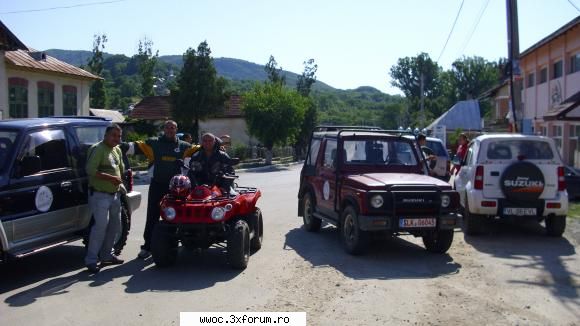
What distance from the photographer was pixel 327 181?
10.5 meters

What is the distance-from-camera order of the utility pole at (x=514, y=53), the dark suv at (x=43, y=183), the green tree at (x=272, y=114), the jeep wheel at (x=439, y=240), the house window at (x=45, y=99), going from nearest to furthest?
1. the dark suv at (x=43, y=183)
2. the jeep wheel at (x=439, y=240)
3. the utility pole at (x=514, y=53)
4. the house window at (x=45, y=99)
5. the green tree at (x=272, y=114)

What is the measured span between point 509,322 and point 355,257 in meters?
3.29

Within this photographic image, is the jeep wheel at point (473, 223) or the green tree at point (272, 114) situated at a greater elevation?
the green tree at point (272, 114)

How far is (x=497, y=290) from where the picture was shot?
7.24 metres

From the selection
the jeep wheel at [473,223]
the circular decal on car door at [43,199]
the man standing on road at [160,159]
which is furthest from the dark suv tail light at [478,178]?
the circular decal on car door at [43,199]

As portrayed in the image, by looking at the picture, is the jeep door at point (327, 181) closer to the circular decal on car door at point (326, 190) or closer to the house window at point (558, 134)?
the circular decal on car door at point (326, 190)

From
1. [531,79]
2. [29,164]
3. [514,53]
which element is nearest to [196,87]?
[531,79]

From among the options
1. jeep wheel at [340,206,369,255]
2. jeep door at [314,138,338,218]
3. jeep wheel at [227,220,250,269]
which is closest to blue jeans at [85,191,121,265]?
jeep wheel at [227,220,250,269]

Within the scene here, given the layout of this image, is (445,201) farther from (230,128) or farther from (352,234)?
(230,128)

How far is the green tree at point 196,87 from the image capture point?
35.8m

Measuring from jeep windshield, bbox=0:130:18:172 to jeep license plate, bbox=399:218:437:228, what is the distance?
5153mm

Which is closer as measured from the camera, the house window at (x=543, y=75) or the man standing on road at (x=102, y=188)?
the man standing on road at (x=102, y=188)

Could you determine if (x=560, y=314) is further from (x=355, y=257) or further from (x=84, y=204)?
(x=84, y=204)

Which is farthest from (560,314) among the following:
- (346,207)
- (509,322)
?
(346,207)
